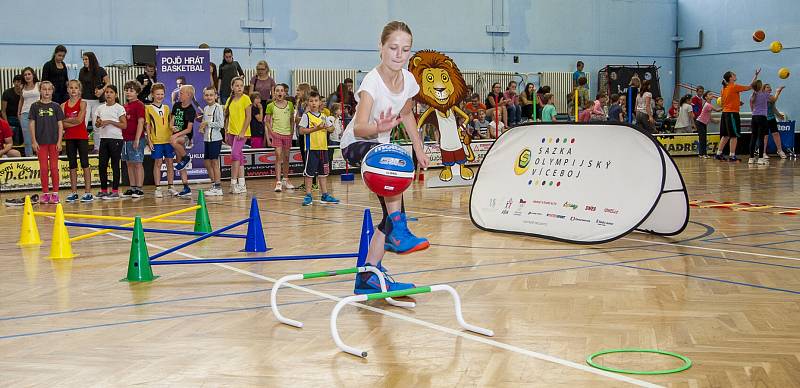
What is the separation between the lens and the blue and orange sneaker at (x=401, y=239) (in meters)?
5.12

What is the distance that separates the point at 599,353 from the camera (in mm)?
4199

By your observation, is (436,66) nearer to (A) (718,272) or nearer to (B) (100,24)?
(A) (718,272)

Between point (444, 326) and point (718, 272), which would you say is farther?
point (718, 272)

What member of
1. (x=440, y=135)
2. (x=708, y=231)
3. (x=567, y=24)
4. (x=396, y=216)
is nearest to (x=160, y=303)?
(x=396, y=216)

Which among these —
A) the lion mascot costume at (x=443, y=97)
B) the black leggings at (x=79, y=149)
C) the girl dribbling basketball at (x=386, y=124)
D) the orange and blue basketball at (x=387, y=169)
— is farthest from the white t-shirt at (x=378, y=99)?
the black leggings at (x=79, y=149)

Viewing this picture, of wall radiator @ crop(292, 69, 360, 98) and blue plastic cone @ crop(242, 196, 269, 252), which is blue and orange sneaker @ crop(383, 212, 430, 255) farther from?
wall radiator @ crop(292, 69, 360, 98)

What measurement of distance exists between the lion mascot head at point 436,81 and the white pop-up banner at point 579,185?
495 cm

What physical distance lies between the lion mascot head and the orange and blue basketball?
29.5 ft

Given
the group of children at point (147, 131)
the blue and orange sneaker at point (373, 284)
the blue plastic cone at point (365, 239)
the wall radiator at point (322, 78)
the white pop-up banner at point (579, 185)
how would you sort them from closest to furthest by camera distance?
the blue and orange sneaker at point (373, 284) → the blue plastic cone at point (365, 239) → the white pop-up banner at point (579, 185) → the group of children at point (147, 131) → the wall radiator at point (322, 78)

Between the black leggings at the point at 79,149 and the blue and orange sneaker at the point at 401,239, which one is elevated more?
the black leggings at the point at 79,149

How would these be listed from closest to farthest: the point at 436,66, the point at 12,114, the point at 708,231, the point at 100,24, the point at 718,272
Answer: the point at 718,272, the point at 708,231, the point at 436,66, the point at 12,114, the point at 100,24

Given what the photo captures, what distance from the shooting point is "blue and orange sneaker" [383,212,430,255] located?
5.12m

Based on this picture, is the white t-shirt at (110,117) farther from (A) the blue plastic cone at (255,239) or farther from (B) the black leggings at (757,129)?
(B) the black leggings at (757,129)

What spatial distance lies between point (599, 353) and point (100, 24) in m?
19.1
